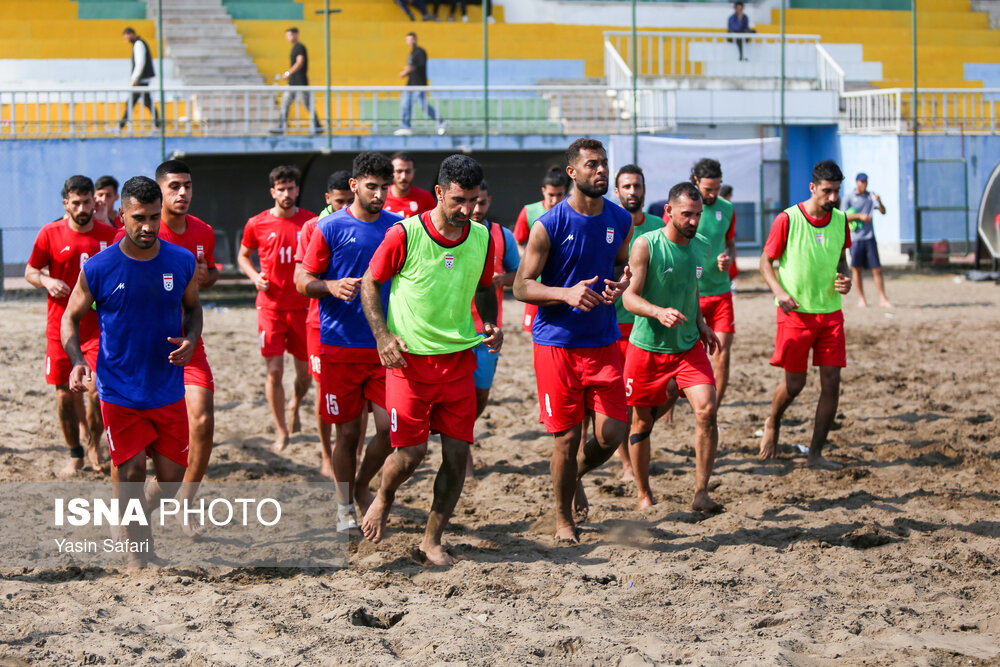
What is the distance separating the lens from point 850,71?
26781mm

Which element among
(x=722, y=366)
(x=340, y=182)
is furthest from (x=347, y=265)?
(x=722, y=366)

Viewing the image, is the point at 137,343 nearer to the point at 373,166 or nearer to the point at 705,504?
the point at 373,166

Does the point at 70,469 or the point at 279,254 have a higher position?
the point at 279,254

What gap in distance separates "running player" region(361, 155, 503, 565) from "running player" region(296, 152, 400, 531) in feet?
→ 1.90

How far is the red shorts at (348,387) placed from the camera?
632 centimetres

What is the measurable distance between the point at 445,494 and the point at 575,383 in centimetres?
97

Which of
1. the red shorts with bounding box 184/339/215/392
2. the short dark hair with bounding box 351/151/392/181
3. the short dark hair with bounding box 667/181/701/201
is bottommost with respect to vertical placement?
the red shorts with bounding box 184/339/215/392

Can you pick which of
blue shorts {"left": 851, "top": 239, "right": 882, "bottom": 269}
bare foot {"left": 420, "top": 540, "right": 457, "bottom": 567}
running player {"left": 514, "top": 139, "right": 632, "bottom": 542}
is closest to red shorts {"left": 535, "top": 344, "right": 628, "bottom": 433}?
running player {"left": 514, "top": 139, "right": 632, "bottom": 542}

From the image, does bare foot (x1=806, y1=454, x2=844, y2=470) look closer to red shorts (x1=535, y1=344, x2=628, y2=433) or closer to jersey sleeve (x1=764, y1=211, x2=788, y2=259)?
jersey sleeve (x1=764, y1=211, x2=788, y2=259)

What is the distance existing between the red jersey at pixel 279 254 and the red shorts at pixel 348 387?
2.32 meters

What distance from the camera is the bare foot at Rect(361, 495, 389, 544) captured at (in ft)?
19.5

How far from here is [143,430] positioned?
559 centimetres

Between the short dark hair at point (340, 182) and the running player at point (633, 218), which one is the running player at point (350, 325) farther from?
the running player at point (633, 218)

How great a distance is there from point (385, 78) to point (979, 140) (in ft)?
40.6
